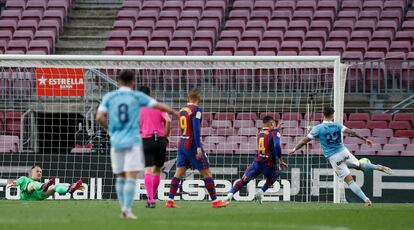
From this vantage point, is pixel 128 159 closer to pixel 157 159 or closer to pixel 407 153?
pixel 157 159

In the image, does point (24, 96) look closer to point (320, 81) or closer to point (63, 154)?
point (63, 154)

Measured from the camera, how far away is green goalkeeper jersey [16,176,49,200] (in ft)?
66.5

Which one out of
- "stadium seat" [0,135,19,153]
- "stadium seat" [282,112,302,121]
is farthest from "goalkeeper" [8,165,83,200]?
"stadium seat" [282,112,302,121]

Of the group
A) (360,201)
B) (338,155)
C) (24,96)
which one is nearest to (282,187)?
(360,201)

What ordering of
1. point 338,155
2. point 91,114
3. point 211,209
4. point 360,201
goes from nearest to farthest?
point 211,209, point 338,155, point 360,201, point 91,114

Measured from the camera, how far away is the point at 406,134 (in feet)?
80.1

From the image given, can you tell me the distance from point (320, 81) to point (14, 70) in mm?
6743

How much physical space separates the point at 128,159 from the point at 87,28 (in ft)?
59.9

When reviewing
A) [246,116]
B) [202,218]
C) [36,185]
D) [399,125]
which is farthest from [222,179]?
[202,218]

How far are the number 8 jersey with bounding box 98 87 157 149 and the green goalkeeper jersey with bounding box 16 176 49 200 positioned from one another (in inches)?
297

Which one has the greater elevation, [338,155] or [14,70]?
[14,70]

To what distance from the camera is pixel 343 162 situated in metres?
19.3

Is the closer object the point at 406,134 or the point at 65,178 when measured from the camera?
the point at 65,178

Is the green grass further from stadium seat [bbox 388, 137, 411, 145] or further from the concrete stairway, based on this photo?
the concrete stairway
